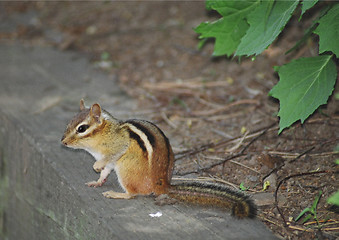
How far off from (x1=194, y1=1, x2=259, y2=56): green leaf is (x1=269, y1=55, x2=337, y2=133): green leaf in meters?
0.56

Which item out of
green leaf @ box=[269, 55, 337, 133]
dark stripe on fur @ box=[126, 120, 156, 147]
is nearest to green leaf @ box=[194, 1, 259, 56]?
green leaf @ box=[269, 55, 337, 133]

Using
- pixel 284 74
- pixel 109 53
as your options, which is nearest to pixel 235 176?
pixel 284 74

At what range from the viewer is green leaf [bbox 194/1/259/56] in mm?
3482

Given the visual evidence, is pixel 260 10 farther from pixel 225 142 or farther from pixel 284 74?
pixel 225 142

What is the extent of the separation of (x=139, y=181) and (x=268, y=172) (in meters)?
0.86

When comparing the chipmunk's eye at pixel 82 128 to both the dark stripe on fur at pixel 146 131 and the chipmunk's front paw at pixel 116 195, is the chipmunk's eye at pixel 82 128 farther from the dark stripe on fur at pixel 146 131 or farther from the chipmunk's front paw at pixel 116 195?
the chipmunk's front paw at pixel 116 195

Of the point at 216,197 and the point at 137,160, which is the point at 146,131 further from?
the point at 216,197

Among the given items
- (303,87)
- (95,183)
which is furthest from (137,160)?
(303,87)

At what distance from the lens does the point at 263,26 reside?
319 centimetres

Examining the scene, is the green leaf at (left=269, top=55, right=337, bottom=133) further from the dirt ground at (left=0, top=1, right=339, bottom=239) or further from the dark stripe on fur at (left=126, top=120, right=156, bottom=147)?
the dark stripe on fur at (left=126, top=120, right=156, bottom=147)

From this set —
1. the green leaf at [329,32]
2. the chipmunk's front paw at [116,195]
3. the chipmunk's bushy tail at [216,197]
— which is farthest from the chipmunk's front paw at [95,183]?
the green leaf at [329,32]

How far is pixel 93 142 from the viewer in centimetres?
313

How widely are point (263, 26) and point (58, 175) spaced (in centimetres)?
161

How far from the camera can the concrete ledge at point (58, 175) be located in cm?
269
